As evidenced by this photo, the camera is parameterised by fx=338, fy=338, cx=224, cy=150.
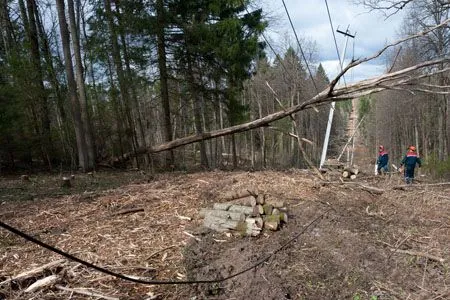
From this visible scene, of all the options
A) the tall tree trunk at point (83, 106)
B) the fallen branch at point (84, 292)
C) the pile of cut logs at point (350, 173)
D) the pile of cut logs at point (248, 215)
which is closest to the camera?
the fallen branch at point (84, 292)

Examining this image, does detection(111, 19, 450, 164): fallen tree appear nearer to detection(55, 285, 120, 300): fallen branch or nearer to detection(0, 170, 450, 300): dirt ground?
detection(0, 170, 450, 300): dirt ground

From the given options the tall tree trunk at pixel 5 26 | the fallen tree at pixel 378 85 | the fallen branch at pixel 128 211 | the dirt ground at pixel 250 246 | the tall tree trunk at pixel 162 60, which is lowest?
the dirt ground at pixel 250 246

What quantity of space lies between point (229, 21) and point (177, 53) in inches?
102

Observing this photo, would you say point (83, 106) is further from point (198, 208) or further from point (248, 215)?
point (248, 215)

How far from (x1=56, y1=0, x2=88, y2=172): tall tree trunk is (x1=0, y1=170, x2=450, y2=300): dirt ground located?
6.52 metres

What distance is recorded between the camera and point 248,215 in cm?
496

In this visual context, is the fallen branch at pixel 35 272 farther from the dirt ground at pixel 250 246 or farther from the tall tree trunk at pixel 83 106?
the tall tree trunk at pixel 83 106

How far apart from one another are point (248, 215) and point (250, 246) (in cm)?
66

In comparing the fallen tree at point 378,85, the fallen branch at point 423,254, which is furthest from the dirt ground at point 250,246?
the fallen tree at point 378,85

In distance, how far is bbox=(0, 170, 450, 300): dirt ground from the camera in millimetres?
3684

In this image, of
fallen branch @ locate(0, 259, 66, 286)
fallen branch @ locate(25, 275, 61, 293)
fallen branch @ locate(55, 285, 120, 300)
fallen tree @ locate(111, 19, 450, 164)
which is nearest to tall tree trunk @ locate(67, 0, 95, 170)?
fallen tree @ locate(111, 19, 450, 164)

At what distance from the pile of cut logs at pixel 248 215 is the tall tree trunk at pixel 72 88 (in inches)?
361

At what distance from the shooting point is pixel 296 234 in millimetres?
4656

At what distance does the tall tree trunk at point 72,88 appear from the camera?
1230 centimetres
